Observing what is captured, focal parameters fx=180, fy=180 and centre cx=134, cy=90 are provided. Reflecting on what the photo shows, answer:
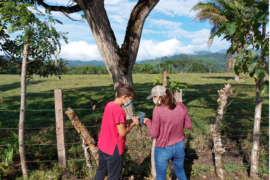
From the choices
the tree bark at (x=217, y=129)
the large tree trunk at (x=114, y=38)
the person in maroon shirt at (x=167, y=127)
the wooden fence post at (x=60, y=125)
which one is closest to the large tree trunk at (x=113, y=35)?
the large tree trunk at (x=114, y=38)

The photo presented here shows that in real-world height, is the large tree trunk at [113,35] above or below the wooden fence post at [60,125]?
above

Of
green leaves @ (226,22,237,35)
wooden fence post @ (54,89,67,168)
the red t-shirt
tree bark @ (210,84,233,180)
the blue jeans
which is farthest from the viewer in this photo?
wooden fence post @ (54,89,67,168)

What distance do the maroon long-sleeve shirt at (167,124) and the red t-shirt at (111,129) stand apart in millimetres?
421

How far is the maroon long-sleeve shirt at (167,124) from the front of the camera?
7.55 feet

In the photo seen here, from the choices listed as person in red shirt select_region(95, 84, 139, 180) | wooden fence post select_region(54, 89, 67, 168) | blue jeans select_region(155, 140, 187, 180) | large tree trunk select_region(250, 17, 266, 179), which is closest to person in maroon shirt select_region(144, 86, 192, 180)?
blue jeans select_region(155, 140, 187, 180)

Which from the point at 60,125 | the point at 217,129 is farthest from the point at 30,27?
the point at 217,129

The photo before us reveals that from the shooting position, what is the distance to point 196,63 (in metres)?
82.1

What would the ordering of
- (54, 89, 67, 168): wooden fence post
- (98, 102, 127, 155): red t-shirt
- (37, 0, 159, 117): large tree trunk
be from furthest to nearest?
(37, 0, 159, 117): large tree trunk → (54, 89, 67, 168): wooden fence post → (98, 102, 127, 155): red t-shirt

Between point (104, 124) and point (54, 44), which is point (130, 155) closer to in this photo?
point (104, 124)

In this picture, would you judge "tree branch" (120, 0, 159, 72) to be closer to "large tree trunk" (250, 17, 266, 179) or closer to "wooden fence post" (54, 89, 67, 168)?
"wooden fence post" (54, 89, 67, 168)

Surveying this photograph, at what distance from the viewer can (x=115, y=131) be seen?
2354mm

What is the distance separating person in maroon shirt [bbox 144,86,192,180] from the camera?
2303mm

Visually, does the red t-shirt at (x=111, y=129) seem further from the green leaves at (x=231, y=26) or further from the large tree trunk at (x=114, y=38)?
the large tree trunk at (x=114, y=38)

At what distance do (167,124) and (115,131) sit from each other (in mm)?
682
